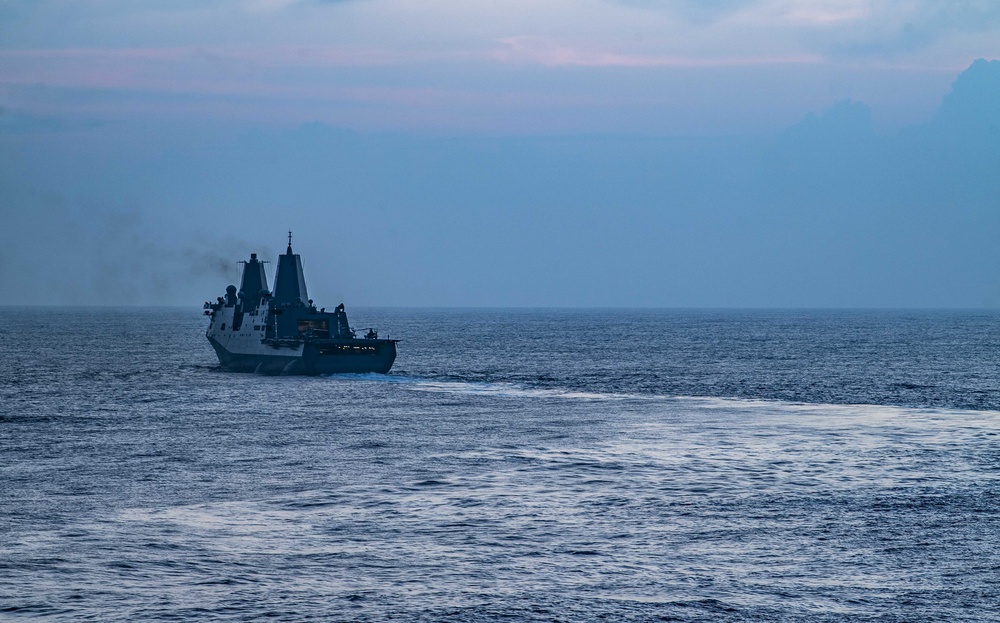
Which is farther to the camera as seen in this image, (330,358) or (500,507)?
(330,358)

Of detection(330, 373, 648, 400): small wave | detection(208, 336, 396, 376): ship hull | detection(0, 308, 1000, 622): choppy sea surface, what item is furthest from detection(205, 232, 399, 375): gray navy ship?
detection(0, 308, 1000, 622): choppy sea surface

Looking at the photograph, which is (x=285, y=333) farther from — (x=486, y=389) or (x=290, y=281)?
(x=486, y=389)

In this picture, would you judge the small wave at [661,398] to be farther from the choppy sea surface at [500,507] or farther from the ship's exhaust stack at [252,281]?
the ship's exhaust stack at [252,281]

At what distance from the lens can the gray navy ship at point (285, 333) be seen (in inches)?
3782

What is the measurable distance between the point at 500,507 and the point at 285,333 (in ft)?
221

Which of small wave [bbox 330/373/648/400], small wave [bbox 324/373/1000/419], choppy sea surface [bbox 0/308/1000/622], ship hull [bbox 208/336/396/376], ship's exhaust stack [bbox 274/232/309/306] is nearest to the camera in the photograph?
choppy sea surface [bbox 0/308/1000/622]

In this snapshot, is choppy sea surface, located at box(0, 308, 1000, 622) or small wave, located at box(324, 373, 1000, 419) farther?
small wave, located at box(324, 373, 1000, 419)

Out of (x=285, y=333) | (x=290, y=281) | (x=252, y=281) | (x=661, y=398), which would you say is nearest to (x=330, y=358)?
(x=285, y=333)

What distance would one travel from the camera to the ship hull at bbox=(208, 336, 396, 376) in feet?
312

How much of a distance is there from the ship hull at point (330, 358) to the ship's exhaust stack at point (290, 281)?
219 inches

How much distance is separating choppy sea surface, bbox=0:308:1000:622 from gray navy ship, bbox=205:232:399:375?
699 inches

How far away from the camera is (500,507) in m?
34.5

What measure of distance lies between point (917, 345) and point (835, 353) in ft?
83.1

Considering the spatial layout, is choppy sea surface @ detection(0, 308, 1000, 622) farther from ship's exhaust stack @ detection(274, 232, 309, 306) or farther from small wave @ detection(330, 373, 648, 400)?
ship's exhaust stack @ detection(274, 232, 309, 306)
